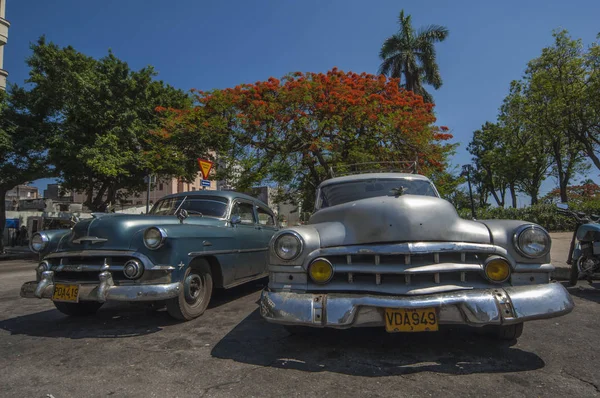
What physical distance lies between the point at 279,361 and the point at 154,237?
1.80 metres

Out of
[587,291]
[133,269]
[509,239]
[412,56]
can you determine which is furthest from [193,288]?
[412,56]

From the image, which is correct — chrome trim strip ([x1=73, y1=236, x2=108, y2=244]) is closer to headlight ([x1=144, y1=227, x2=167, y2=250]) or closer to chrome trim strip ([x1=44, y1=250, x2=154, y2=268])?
chrome trim strip ([x1=44, y1=250, x2=154, y2=268])

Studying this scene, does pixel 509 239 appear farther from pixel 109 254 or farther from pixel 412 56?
pixel 412 56

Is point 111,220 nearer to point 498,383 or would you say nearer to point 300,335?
point 300,335

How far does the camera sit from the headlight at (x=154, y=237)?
A: 368 cm

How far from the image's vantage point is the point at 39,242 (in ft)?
13.9

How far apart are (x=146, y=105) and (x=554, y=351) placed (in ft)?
52.2

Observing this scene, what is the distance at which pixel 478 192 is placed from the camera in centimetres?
3916

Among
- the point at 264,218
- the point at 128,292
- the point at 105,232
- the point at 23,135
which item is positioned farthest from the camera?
the point at 23,135

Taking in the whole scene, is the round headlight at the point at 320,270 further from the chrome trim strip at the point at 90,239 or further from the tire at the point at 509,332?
the chrome trim strip at the point at 90,239

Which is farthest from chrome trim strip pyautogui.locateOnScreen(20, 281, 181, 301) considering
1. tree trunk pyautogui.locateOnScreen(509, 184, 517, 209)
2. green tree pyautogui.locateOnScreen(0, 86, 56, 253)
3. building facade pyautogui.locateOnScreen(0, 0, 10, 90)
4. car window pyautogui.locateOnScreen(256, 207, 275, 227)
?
tree trunk pyautogui.locateOnScreen(509, 184, 517, 209)

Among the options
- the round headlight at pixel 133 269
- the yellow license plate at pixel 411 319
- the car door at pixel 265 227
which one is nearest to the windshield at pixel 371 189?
the car door at pixel 265 227

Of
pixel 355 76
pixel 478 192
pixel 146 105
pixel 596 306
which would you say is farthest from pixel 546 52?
pixel 478 192

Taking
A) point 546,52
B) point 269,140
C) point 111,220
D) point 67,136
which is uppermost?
point 546,52
